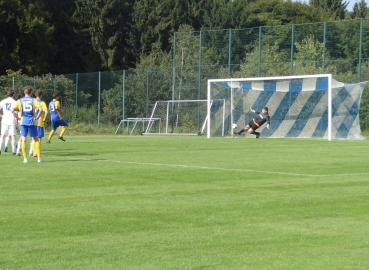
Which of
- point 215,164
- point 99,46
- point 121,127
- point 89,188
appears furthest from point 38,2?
point 89,188

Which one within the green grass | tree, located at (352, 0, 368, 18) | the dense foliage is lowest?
the green grass

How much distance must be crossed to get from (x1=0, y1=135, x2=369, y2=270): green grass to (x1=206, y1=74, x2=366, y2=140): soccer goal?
18.3 metres

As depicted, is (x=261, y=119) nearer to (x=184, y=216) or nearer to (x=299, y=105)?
(x=299, y=105)

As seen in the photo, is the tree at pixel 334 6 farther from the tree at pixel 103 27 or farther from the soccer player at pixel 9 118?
the soccer player at pixel 9 118

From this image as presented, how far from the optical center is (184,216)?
33.2 feet

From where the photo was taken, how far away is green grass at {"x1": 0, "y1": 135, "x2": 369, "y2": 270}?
7.53m

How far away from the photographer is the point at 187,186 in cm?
1374

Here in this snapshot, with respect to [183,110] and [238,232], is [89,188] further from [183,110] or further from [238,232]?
[183,110]

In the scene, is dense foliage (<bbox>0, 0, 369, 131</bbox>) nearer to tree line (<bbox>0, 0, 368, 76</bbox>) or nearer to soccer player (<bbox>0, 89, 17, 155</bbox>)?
tree line (<bbox>0, 0, 368, 76</bbox>)

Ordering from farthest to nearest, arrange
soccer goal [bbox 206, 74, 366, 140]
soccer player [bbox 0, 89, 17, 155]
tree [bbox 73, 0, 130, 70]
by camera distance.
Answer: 1. tree [bbox 73, 0, 130, 70]
2. soccer goal [bbox 206, 74, 366, 140]
3. soccer player [bbox 0, 89, 17, 155]

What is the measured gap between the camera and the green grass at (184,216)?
7.53 meters

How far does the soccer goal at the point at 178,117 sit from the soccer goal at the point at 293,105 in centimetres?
192

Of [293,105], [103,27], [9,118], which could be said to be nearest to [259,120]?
[293,105]

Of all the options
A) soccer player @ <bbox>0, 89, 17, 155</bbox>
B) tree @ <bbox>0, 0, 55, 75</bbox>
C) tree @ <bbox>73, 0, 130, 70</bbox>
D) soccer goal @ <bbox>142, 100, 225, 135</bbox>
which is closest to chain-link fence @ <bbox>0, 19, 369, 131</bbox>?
soccer goal @ <bbox>142, 100, 225, 135</bbox>
